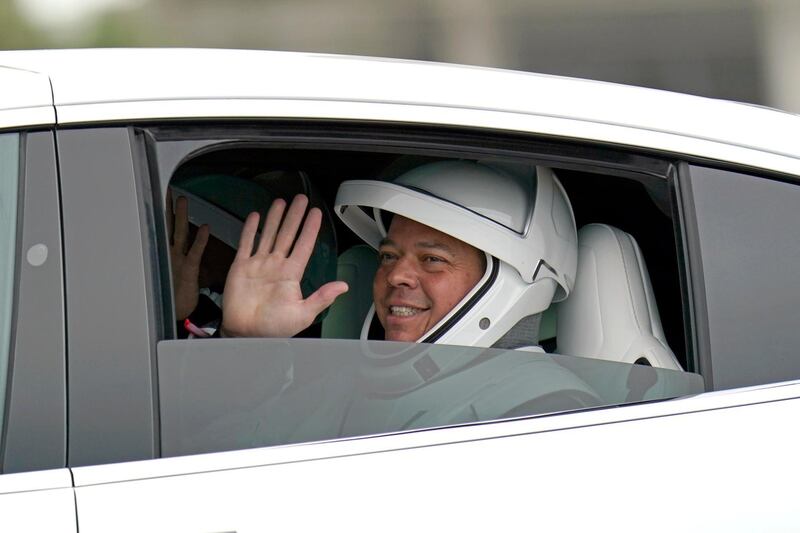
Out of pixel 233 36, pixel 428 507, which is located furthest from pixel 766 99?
pixel 428 507

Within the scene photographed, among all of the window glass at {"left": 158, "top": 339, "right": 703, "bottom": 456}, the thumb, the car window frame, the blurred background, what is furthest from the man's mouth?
the blurred background

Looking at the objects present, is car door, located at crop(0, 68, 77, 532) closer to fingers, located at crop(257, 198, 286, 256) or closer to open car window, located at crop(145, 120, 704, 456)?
open car window, located at crop(145, 120, 704, 456)

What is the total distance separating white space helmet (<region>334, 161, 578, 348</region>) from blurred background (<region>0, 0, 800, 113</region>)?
26.2 feet

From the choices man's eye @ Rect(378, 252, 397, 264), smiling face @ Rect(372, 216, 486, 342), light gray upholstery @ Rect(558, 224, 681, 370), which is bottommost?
light gray upholstery @ Rect(558, 224, 681, 370)

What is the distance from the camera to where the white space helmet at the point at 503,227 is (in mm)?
2297

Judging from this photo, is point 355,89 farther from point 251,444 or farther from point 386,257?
point 386,257

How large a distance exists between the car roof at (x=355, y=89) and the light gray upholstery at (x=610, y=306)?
424mm

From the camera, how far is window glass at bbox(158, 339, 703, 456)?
66.7 inches

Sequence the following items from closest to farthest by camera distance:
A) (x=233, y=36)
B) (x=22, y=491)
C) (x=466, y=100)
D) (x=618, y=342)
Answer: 1. (x=22, y=491)
2. (x=466, y=100)
3. (x=618, y=342)
4. (x=233, y=36)

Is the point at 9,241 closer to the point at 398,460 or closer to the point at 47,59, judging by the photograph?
the point at 47,59

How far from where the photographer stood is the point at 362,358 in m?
1.82

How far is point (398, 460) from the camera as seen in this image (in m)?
1.67

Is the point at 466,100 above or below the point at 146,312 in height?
above

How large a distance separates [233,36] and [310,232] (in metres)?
8.47
